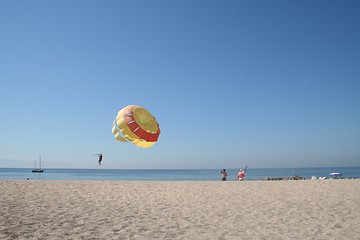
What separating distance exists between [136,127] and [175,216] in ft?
18.8

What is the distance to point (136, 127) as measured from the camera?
43.6 feet

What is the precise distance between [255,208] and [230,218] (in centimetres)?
187

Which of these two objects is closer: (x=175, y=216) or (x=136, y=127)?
(x=175, y=216)

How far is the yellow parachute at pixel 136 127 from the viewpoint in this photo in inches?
523

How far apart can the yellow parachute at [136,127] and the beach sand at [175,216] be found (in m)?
2.73

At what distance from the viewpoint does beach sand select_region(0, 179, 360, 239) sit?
6.66 m

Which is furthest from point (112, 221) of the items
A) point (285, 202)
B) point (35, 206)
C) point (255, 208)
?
point (285, 202)

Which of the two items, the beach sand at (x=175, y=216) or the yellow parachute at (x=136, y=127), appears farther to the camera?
the yellow parachute at (x=136, y=127)

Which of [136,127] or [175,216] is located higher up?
[136,127]

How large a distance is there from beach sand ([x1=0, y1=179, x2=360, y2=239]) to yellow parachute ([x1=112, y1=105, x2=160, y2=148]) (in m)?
2.73

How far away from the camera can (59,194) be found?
38.3ft

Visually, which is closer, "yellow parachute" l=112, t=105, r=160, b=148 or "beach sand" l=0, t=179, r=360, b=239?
"beach sand" l=0, t=179, r=360, b=239

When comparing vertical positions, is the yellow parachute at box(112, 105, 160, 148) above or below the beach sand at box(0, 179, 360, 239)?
above

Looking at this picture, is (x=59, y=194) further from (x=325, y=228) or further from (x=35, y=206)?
(x=325, y=228)
